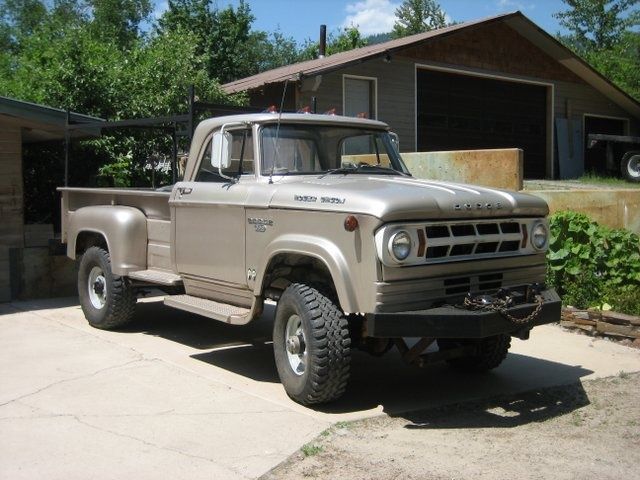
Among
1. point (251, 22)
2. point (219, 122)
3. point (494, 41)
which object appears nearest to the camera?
point (219, 122)

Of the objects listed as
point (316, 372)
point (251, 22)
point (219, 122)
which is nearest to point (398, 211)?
point (316, 372)

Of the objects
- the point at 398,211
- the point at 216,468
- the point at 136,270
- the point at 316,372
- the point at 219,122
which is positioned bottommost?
the point at 216,468

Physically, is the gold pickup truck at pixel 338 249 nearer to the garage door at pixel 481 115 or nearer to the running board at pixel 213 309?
the running board at pixel 213 309

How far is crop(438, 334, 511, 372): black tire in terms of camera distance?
652cm

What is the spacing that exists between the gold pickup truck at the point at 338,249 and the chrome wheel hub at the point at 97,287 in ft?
2.76

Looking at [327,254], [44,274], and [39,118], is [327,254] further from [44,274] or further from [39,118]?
[44,274]

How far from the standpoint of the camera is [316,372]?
5.47 m

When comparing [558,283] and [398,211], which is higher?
[398,211]

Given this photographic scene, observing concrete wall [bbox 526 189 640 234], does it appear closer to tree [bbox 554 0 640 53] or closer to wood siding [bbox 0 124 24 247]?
wood siding [bbox 0 124 24 247]

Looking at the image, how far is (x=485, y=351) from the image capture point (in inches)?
261

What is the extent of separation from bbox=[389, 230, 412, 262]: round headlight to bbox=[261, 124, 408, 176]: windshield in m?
1.59

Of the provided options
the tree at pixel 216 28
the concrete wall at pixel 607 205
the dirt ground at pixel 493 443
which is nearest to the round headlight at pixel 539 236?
the dirt ground at pixel 493 443

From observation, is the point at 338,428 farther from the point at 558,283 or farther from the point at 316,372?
the point at 558,283

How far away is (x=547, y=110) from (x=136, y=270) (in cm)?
1703
